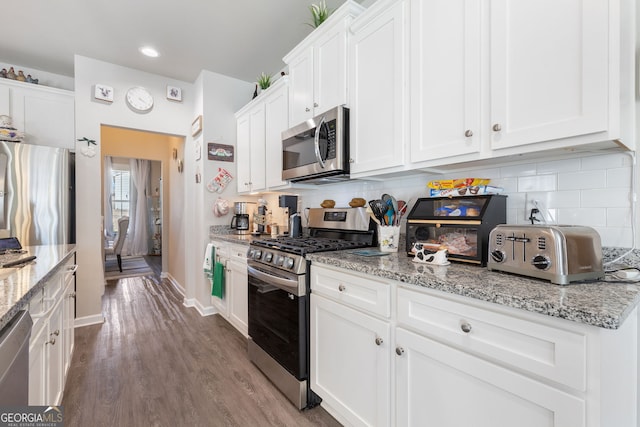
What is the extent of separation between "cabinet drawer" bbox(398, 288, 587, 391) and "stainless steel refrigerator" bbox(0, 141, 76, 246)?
3.40m

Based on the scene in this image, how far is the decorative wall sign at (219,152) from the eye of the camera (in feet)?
11.5

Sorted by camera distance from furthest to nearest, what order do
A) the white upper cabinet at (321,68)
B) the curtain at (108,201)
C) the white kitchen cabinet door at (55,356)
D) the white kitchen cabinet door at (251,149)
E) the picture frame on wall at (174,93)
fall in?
the curtain at (108,201), the picture frame on wall at (174,93), the white kitchen cabinet door at (251,149), the white upper cabinet at (321,68), the white kitchen cabinet door at (55,356)

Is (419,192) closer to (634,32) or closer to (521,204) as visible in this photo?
(521,204)


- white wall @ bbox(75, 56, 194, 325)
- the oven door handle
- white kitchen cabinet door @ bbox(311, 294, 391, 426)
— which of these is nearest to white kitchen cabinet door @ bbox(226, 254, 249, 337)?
the oven door handle

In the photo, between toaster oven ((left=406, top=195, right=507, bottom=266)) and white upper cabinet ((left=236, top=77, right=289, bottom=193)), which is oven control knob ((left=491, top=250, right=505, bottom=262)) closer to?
toaster oven ((left=406, top=195, right=507, bottom=266))

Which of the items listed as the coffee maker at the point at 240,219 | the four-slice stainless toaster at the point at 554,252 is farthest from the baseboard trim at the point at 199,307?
the four-slice stainless toaster at the point at 554,252

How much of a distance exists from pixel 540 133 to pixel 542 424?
95 cm

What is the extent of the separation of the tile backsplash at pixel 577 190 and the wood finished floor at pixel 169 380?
Answer: 154 centimetres

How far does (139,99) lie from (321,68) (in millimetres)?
2493

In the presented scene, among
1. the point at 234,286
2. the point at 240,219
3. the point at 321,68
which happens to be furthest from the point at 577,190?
the point at 240,219

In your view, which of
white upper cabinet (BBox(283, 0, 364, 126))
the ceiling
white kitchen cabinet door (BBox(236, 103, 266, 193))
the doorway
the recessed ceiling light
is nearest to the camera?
white upper cabinet (BBox(283, 0, 364, 126))

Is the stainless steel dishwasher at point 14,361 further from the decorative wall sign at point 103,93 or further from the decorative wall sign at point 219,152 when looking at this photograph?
the decorative wall sign at point 103,93

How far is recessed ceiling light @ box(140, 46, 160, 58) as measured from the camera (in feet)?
9.87

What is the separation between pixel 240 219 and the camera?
354 centimetres
